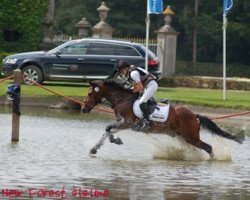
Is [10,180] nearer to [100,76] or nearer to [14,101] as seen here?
[14,101]

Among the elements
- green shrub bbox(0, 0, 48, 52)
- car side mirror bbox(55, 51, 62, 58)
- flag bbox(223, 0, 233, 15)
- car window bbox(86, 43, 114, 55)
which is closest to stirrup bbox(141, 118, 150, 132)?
flag bbox(223, 0, 233, 15)

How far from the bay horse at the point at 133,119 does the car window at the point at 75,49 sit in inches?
680

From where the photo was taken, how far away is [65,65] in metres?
37.8

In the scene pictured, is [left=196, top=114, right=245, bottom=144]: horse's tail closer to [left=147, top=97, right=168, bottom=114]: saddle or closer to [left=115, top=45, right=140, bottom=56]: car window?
[left=147, top=97, right=168, bottom=114]: saddle

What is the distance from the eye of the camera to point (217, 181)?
1716 centimetres

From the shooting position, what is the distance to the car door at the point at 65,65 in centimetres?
3775

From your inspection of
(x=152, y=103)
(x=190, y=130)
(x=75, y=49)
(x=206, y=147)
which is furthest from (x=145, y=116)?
(x=75, y=49)

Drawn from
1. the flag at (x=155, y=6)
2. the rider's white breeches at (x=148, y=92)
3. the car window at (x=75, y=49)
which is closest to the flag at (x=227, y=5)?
the flag at (x=155, y=6)

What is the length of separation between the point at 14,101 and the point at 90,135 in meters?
3.03

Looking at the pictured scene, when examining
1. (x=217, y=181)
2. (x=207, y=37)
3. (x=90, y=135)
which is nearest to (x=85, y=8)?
(x=207, y=37)

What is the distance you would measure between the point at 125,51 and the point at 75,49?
1.70m

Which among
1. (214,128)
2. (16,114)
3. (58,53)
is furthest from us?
(58,53)

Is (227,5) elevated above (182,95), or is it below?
above

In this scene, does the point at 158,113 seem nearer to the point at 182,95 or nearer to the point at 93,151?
the point at 93,151
